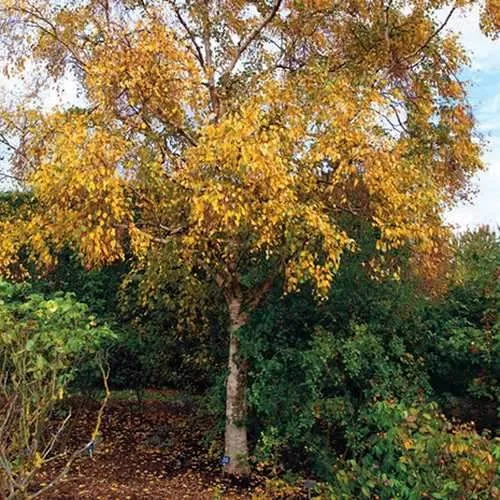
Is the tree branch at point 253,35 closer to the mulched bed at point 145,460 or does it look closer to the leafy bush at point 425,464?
the mulched bed at point 145,460

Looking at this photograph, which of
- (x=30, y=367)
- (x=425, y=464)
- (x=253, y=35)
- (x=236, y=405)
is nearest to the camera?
(x=425, y=464)

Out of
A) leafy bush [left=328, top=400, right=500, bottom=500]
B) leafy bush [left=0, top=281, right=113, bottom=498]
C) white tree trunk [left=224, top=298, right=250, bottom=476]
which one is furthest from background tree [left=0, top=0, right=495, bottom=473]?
leafy bush [left=328, top=400, right=500, bottom=500]

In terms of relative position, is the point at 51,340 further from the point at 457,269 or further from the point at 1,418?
the point at 457,269

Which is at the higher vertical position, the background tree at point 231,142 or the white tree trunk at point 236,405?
the background tree at point 231,142

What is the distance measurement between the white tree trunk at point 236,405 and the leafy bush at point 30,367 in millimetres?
2597

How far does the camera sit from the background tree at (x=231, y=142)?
5691 mm

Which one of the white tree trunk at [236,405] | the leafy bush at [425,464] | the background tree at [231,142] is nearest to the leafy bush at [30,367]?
the background tree at [231,142]

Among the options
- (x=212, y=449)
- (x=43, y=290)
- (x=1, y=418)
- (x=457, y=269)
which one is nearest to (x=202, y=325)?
(x=212, y=449)

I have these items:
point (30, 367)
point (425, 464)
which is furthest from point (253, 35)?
point (425, 464)

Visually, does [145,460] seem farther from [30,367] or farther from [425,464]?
[425,464]

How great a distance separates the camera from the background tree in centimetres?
569

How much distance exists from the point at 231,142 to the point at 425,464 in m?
2.99

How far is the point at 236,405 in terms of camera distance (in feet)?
23.4

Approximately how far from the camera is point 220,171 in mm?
5617
